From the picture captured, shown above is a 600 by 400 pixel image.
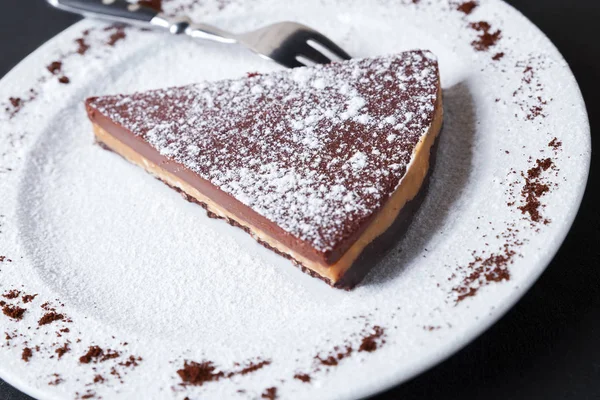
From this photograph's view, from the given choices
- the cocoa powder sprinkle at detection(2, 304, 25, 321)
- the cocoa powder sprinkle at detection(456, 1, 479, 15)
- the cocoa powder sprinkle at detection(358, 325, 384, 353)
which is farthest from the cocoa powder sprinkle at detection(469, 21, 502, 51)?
the cocoa powder sprinkle at detection(2, 304, 25, 321)

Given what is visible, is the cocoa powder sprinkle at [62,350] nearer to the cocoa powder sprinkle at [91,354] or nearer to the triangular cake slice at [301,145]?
the cocoa powder sprinkle at [91,354]

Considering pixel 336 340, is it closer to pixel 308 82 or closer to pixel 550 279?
pixel 550 279

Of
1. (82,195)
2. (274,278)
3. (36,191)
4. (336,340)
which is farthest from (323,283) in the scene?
(36,191)

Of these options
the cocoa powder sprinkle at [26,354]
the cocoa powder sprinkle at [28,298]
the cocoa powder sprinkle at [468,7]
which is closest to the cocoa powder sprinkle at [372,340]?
the cocoa powder sprinkle at [26,354]

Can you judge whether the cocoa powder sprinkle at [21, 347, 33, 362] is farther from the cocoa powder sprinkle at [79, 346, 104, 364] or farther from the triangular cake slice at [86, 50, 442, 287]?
the triangular cake slice at [86, 50, 442, 287]

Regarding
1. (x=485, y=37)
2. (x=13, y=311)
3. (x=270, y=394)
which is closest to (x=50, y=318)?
(x=13, y=311)

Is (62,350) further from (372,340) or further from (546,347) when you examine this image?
(546,347)
